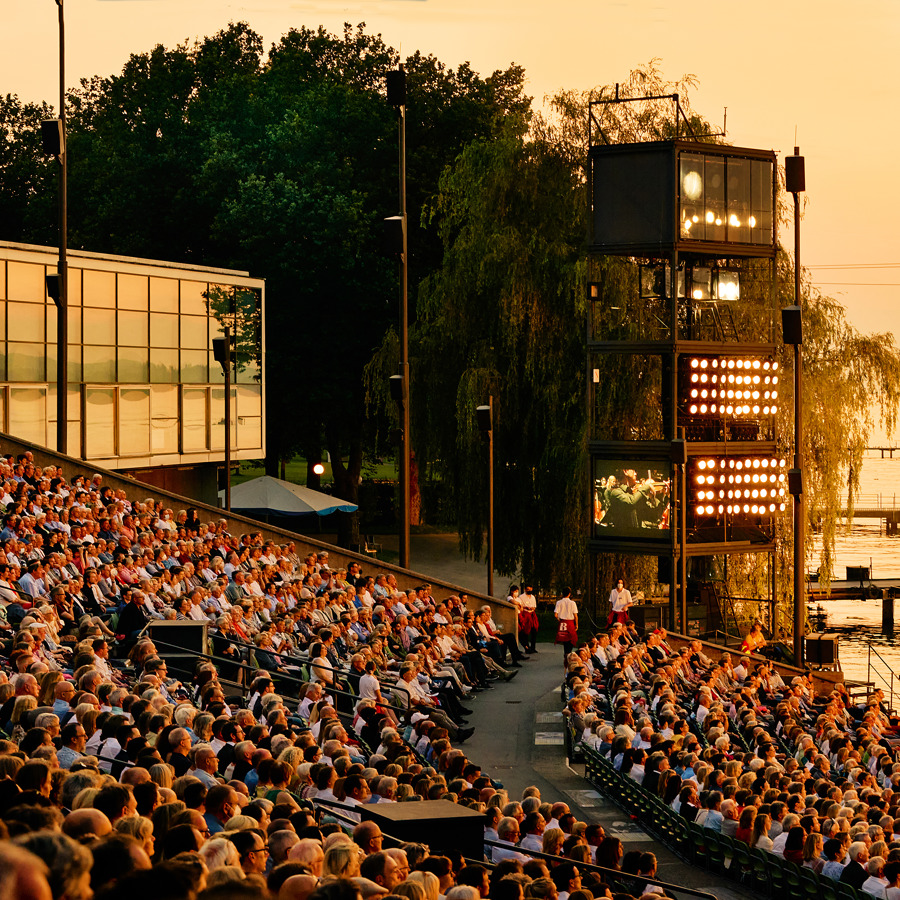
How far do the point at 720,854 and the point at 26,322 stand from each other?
2658 cm

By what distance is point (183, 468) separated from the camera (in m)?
43.6

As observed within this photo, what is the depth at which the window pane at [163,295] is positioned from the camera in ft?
135

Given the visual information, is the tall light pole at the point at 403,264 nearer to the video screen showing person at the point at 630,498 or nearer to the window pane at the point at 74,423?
the video screen showing person at the point at 630,498

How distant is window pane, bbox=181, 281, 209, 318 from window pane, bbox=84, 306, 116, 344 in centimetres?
318

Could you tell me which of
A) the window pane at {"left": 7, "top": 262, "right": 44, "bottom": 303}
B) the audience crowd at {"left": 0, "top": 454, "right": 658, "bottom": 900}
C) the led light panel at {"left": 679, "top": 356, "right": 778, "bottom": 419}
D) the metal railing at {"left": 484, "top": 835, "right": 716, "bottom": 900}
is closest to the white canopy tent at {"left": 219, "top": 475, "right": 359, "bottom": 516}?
the window pane at {"left": 7, "top": 262, "right": 44, "bottom": 303}

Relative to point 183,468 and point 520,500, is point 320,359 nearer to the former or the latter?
point 183,468

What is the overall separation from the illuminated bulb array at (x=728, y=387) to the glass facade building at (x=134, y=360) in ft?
56.5

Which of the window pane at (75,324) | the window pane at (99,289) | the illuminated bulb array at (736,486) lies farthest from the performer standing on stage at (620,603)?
the window pane at (99,289)

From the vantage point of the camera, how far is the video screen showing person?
29.4 meters

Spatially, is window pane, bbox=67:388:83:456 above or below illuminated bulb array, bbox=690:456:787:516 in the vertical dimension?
above

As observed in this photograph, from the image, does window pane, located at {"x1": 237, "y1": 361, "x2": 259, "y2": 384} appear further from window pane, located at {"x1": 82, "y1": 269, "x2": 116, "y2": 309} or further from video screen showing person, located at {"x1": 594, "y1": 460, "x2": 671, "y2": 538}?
video screen showing person, located at {"x1": 594, "y1": 460, "x2": 671, "y2": 538}

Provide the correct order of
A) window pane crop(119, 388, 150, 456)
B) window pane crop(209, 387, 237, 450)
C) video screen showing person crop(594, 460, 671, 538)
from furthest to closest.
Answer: window pane crop(209, 387, 237, 450) → window pane crop(119, 388, 150, 456) → video screen showing person crop(594, 460, 671, 538)

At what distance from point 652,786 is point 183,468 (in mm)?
29087

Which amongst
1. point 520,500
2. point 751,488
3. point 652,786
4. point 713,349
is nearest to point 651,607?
point 751,488
